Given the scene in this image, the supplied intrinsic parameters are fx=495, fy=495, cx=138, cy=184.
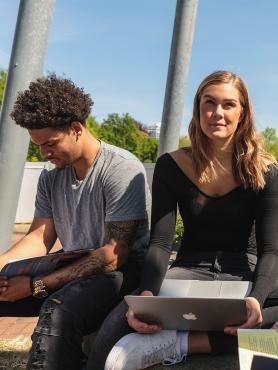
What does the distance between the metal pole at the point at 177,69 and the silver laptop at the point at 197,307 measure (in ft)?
11.0

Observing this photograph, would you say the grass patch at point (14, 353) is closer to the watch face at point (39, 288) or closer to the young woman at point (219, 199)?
the watch face at point (39, 288)

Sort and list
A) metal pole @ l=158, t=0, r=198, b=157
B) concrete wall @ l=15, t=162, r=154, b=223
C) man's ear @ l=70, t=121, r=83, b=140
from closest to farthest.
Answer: man's ear @ l=70, t=121, r=83, b=140 → metal pole @ l=158, t=0, r=198, b=157 → concrete wall @ l=15, t=162, r=154, b=223

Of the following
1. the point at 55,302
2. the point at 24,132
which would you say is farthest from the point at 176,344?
the point at 24,132

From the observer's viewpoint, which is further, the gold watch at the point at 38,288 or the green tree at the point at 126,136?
the green tree at the point at 126,136

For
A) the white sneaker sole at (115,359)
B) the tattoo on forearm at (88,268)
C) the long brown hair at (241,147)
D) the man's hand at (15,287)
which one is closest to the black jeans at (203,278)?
the white sneaker sole at (115,359)

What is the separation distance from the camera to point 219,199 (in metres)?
2.37

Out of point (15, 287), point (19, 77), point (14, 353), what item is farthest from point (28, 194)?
point (15, 287)

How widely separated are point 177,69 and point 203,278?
3347mm

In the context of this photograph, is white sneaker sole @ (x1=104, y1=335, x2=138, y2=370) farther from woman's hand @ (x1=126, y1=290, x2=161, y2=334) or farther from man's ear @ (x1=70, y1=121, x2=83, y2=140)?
man's ear @ (x1=70, y1=121, x2=83, y2=140)

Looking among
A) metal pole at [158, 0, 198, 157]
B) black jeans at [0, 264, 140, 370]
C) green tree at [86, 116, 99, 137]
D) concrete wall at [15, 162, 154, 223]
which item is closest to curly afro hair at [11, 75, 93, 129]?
black jeans at [0, 264, 140, 370]

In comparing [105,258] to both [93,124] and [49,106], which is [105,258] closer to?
[49,106]

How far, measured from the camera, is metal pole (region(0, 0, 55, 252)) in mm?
3086

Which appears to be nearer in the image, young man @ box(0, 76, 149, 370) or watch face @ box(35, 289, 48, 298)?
young man @ box(0, 76, 149, 370)

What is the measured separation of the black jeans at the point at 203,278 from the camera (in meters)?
2.04
